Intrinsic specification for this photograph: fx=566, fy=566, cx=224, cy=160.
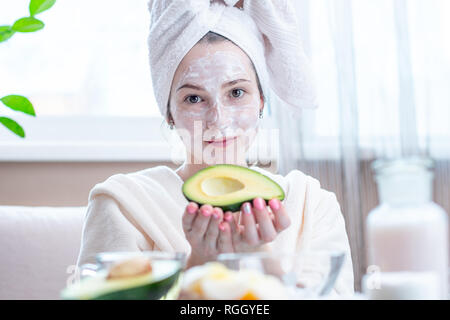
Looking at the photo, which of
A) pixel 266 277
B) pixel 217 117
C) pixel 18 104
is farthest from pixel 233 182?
pixel 18 104

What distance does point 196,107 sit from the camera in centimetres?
111

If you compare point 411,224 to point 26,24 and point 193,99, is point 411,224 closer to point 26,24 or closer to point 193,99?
point 193,99

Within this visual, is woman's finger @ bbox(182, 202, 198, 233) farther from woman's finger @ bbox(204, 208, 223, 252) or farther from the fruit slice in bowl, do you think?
the fruit slice in bowl

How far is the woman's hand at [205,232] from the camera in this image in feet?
2.25

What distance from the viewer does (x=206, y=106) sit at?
1103 millimetres

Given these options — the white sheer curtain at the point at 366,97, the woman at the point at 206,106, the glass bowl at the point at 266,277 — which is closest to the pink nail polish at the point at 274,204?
the glass bowl at the point at 266,277

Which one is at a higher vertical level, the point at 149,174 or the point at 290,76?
the point at 290,76

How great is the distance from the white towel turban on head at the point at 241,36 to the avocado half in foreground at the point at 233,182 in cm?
49

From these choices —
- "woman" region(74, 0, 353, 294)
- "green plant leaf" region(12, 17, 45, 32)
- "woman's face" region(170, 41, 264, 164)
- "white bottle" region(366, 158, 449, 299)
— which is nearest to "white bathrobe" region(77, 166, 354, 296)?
"woman" region(74, 0, 353, 294)

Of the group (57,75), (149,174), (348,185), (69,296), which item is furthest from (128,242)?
(57,75)

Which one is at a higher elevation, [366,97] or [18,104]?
[366,97]

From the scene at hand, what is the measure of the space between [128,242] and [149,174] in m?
0.24

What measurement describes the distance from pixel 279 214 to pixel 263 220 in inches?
0.9
